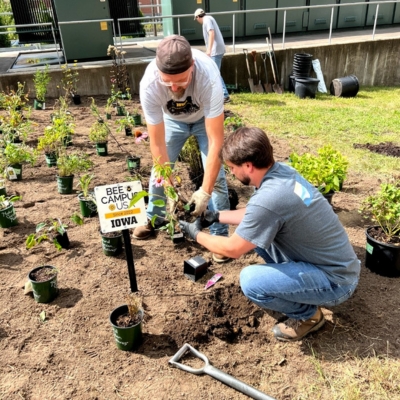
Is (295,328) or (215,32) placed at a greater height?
(215,32)

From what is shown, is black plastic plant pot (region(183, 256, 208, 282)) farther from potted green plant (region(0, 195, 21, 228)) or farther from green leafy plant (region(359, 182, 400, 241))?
potted green plant (region(0, 195, 21, 228))

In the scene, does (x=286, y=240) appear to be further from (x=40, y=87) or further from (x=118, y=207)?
(x=40, y=87)

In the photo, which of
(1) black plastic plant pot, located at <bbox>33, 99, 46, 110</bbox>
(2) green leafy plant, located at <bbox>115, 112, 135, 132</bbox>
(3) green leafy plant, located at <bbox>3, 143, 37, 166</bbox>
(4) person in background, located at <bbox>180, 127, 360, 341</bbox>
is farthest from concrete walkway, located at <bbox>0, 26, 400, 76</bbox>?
(4) person in background, located at <bbox>180, 127, 360, 341</bbox>

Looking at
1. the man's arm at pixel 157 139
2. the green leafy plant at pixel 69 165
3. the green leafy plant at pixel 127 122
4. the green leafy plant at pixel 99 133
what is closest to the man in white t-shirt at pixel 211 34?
the green leafy plant at pixel 127 122

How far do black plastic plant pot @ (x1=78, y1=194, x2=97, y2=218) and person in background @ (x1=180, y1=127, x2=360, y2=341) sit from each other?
1620 mm

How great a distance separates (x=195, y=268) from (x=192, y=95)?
126 centimetres

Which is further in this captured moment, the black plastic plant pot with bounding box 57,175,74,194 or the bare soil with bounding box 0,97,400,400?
the black plastic plant pot with bounding box 57,175,74,194

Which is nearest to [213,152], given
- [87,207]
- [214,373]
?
[214,373]

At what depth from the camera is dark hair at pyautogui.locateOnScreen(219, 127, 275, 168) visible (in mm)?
2016

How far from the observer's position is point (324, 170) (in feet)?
11.4

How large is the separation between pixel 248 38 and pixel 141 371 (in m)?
12.2

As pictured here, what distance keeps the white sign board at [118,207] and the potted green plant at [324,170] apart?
172 cm

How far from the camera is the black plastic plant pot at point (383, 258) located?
282 centimetres

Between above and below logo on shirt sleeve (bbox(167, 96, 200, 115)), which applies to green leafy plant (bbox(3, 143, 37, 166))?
below
